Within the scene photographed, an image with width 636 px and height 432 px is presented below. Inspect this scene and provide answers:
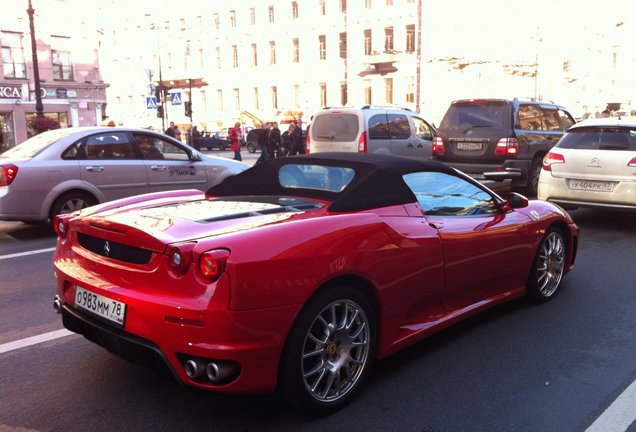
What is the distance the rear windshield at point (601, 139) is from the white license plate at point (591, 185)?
1.61ft

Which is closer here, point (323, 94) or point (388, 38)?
point (388, 38)

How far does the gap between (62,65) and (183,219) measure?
35.1 metres

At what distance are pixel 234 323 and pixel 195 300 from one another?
0.21 m

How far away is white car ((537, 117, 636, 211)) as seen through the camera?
7.86 meters

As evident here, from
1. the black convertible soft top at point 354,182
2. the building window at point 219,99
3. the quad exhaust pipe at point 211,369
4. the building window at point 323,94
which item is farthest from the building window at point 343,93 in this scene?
the quad exhaust pipe at point 211,369

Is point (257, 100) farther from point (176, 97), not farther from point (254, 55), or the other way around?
point (176, 97)

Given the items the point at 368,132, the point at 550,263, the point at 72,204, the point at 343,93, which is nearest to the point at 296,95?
the point at 343,93

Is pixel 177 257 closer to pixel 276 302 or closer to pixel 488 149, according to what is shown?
pixel 276 302

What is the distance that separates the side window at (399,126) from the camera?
1257 cm

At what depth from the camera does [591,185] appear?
26.7ft

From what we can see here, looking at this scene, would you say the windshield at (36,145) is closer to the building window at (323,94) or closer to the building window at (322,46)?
the building window at (323,94)

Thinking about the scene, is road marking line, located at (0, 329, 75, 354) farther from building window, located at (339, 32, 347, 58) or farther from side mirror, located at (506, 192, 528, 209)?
building window, located at (339, 32, 347, 58)

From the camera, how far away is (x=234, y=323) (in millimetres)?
2754

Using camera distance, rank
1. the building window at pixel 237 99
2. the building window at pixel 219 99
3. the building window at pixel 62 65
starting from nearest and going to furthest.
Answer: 1. the building window at pixel 62 65
2. the building window at pixel 237 99
3. the building window at pixel 219 99
